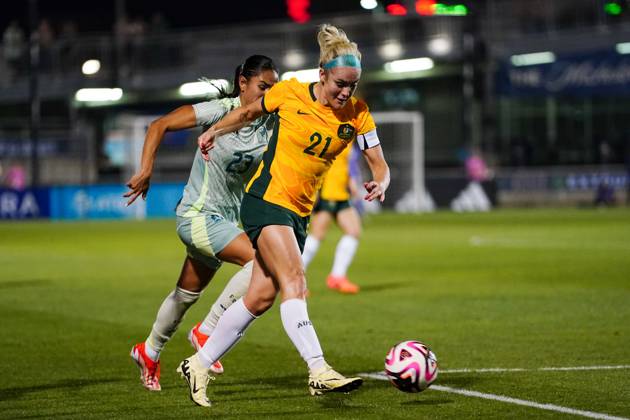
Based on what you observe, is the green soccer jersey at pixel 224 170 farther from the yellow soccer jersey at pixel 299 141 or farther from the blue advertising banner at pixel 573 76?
the blue advertising banner at pixel 573 76

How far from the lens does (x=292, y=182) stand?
7.61 meters

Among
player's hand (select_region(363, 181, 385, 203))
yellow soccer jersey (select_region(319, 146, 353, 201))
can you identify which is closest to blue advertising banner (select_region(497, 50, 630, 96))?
yellow soccer jersey (select_region(319, 146, 353, 201))

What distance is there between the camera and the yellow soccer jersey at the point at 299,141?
7.55 meters

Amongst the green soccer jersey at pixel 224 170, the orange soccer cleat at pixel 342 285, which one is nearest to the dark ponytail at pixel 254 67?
the green soccer jersey at pixel 224 170

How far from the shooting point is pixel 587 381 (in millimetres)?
8523

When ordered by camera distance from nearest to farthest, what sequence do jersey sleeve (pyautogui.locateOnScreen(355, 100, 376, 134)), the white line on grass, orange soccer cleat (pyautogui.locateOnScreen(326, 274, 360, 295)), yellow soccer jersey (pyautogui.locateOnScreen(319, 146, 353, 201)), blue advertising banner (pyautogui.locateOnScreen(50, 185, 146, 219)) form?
the white line on grass < jersey sleeve (pyautogui.locateOnScreen(355, 100, 376, 134)) < orange soccer cleat (pyautogui.locateOnScreen(326, 274, 360, 295)) < yellow soccer jersey (pyautogui.locateOnScreen(319, 146, 353, 201)) < blue advertising banner (pyautogui.locateOnScreen(50, 185, 146, 219))

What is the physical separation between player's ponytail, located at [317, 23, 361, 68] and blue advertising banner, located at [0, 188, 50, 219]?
1334 inches

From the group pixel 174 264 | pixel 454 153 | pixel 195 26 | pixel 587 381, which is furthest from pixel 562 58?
pixel 587 381

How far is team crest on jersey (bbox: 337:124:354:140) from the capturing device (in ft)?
24.9

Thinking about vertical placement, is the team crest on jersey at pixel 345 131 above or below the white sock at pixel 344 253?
above

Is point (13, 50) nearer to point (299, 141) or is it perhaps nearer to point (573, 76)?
point (573, 76)

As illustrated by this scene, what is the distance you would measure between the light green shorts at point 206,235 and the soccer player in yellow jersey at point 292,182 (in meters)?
0.75

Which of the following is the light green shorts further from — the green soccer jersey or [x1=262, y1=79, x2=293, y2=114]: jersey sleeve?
[x1=262, y1=79, x2=293, y2=114]: jersey sleeve

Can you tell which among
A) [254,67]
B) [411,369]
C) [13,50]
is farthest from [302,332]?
[13,50]
